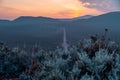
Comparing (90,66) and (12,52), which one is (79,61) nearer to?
(90,66)

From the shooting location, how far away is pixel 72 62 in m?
8.45

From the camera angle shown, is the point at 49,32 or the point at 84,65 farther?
the point at 49,32

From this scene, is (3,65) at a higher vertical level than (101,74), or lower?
lower

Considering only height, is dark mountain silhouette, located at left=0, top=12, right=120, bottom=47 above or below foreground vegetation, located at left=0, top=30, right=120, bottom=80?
below

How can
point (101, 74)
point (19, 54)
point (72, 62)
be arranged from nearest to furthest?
1. point (101, 74)
2. point (72, 62)
3. point (19, 54)

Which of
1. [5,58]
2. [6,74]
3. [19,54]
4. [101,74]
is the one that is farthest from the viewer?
[19,54]

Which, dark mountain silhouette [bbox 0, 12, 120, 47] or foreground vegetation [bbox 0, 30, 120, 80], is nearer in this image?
foreground vegetation [bbox 0, 30, 120, 80]

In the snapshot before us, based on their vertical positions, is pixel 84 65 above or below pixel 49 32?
above

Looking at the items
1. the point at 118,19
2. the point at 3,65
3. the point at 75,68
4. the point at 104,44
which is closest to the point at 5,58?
the point at 3,65

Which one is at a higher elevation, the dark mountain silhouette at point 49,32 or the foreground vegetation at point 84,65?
the foreground vegetation at point 84,65

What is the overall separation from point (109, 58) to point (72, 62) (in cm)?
111

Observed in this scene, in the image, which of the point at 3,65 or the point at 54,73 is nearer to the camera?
the point at 54,73

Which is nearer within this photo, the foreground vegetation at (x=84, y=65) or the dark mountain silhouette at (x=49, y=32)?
the foreground vegetation at (x=84, y=65)

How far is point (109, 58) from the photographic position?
762 cm
